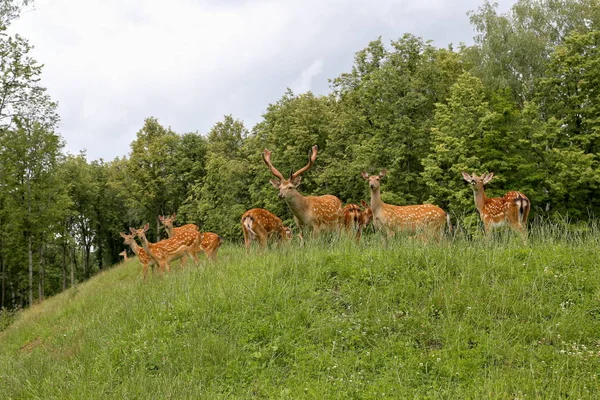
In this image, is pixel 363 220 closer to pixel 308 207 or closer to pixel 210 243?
pixel 308 207

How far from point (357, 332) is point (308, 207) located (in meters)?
5.34

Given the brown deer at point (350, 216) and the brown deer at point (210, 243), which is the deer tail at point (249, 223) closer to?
the brown deer at point (350, 216)

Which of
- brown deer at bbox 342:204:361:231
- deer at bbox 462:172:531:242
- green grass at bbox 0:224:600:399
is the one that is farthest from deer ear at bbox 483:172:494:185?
green grass at bbox 0:224:600:399

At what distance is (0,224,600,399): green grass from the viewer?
4828 millimetres

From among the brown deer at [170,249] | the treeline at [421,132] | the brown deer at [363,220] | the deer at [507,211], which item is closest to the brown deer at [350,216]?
the brown deer at [363,220]

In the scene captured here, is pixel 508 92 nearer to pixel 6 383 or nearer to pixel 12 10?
pixel 12 10

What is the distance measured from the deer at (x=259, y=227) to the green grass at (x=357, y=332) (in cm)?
336

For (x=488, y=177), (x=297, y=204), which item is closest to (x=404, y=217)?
(x=297, y=204)

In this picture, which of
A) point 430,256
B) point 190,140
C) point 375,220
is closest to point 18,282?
point 190,140

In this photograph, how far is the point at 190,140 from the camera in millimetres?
42062

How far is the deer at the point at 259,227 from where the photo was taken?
11.3m

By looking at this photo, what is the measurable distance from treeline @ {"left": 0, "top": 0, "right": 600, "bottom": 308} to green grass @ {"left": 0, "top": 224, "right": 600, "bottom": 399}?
12.2m

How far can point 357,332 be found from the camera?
223 inches

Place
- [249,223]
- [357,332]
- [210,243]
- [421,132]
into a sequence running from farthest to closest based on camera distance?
[421,132] → [210,243] → [249,223] → [357,332]
